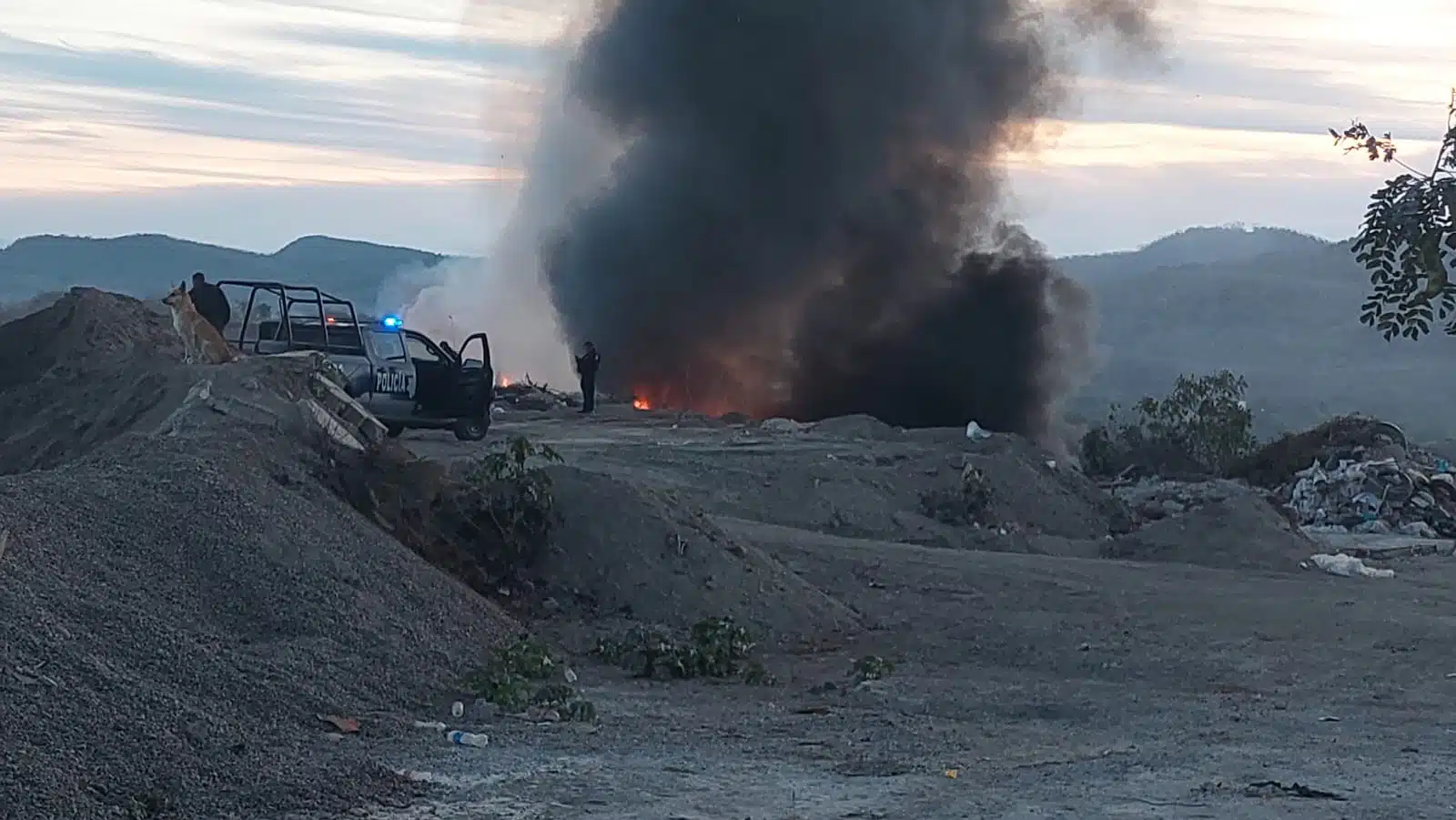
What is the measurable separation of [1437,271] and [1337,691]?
5609 mm

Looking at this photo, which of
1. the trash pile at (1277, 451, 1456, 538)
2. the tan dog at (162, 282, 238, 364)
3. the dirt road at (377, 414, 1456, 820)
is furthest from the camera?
the trash pile at (1277, 451, 1456, 538)

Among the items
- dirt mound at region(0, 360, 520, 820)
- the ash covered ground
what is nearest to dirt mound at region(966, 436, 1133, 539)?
the ash covered ground

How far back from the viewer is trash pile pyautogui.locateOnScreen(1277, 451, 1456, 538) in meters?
24.6

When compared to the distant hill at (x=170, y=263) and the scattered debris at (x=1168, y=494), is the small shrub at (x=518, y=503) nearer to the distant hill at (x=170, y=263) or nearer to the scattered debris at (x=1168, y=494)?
the scattered debris at (x=1168, y=494)

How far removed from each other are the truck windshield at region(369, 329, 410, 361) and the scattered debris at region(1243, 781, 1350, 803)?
16429 millimetres

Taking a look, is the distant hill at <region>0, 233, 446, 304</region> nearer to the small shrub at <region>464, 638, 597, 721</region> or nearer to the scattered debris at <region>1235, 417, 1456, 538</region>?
the scattered debris at <region>1235, 417, 1456, 538</region>

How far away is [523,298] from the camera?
45.4 meters

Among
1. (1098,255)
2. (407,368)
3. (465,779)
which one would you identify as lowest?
(465,779)

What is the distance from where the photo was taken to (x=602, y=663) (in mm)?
11859

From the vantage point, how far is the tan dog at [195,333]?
18469 mm

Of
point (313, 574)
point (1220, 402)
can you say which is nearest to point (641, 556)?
point (313, 574)

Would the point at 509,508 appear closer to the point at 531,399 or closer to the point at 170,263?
the point at 531,399

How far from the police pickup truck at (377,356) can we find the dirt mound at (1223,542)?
8.53m

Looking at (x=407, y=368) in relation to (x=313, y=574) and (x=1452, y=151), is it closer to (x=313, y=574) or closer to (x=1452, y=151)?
(x=313, y=574)
